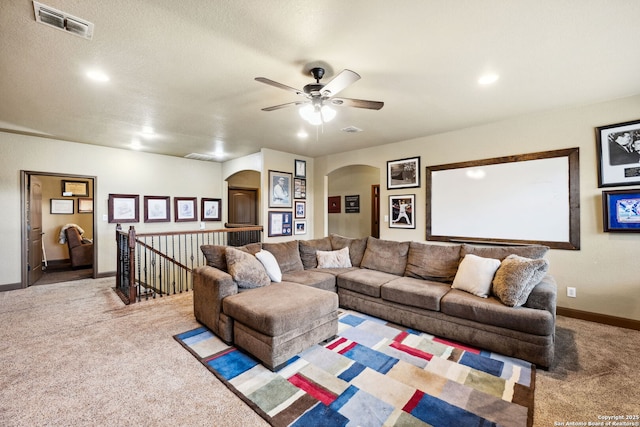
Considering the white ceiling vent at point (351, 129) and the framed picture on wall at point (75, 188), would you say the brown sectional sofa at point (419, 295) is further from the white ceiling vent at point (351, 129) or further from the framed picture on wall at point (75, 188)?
the framed picture on wall at point (75, 188)

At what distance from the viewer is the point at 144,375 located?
7.18 ft

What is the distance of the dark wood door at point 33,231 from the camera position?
189 inches

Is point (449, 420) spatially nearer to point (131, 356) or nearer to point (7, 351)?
point (131, 356)

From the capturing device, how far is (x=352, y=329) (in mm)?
3047

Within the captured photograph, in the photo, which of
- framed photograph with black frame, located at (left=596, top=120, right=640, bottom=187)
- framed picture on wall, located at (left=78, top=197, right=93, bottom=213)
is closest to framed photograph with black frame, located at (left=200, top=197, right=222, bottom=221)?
framed picture on wall, located at (left=78, top=197, right=93, bottom=213)

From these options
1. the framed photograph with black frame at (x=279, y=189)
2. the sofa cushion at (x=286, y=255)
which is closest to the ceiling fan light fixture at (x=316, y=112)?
the sofa cushion at (x=286, y=255)

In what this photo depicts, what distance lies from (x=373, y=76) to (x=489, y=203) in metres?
2.71

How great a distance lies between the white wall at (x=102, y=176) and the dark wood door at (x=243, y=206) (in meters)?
0.56

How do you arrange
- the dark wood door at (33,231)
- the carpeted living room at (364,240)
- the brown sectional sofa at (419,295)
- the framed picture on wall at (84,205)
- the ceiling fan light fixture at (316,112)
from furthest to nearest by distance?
the framed picture on wall at (84,205), the dark wood door at (33,231), the ceiling fan light fixture at (316,112), the brown sectional sofa at (419,295), the carpeted living room at (364,240)

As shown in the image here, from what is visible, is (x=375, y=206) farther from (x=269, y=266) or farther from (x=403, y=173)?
(x=269, y=266)

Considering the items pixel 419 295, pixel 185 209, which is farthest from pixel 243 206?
pixel 419 295

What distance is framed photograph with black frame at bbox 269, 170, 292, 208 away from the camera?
221 inches

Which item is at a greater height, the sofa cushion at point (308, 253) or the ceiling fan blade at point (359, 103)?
the ceiling fan blade at point (359, 103)

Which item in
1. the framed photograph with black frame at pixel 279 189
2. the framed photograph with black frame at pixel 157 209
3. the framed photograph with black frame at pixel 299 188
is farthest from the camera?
the framed photograph with black frame at pixel 299 188
